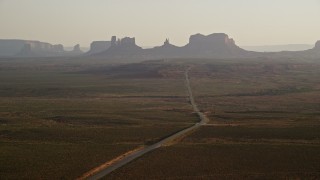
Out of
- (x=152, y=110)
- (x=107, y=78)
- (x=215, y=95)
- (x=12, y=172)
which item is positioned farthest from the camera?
(x=107, y=78)

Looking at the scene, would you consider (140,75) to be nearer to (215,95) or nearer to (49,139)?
(215,95)

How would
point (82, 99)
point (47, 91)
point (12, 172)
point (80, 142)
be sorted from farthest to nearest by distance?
point (47, 91)
point (82, 99)
point (80, 142)
point (12, 172)

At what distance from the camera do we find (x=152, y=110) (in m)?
97.0

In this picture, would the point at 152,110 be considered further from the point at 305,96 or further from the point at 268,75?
the point at 268,75

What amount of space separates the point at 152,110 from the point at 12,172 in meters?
54.0

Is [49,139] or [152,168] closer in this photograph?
[152,168]

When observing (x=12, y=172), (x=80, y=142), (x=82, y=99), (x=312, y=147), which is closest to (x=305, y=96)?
(x=82, y=99)

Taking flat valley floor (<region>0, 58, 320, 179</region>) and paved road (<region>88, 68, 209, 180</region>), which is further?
flat valley floor (<region>0, 58, 320, 179</region>)

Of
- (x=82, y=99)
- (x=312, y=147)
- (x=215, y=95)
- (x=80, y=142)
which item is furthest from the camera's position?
(x=215, y=95)

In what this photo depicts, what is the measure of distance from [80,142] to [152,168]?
56.2 ft

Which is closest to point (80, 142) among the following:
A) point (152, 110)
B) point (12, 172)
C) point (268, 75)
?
point (12, 172)

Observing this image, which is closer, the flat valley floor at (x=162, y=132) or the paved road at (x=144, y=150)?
the paved road at (x=144, y=150)

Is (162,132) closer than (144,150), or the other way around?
(144,150)

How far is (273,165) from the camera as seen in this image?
48.2 metres
